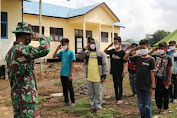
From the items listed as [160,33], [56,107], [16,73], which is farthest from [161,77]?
[160,33]

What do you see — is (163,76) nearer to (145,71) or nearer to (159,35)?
(145,71)

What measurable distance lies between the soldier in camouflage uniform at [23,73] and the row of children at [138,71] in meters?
2.23

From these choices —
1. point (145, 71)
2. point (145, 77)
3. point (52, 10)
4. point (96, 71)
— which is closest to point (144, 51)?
point (145, 71)

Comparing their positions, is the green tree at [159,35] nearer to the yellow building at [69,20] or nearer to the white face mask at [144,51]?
the yellow building at [69,20]

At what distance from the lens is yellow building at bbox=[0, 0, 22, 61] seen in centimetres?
1091

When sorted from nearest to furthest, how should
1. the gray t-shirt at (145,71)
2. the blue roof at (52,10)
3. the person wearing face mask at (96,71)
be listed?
the gray t-shirt at (145,71) → the person wearing face mask at (96,71) → the blue roof at (52,10)

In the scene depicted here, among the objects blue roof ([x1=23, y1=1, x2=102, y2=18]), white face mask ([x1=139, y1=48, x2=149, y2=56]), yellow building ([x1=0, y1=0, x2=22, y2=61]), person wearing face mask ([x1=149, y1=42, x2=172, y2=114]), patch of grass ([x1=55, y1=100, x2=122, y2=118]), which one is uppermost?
blue roof ([x1=23, y1=1, x2=102, y2=18])

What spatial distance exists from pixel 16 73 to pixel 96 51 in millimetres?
2612

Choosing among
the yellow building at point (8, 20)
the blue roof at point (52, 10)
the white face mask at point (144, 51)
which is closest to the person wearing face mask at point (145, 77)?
the white face mask at point (144, 51)

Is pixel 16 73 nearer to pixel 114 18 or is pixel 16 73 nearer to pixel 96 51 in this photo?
pixel 96 51

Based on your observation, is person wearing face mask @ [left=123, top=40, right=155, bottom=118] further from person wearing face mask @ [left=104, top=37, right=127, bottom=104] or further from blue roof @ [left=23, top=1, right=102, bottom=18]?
blue roof @ [left=23, top=1, right=102, bottom=18]

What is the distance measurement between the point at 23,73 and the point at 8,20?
32.7ft

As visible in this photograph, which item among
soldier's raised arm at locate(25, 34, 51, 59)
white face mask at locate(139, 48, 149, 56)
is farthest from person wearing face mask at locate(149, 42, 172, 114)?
soldier's raised arm at locate(25, 34, 51, 59)

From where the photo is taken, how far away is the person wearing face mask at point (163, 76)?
4570 millimetres
